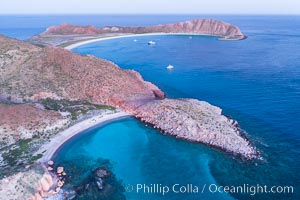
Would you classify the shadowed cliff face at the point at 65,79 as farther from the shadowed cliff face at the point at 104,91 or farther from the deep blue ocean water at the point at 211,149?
the deep blue ocean water at the point at 211,149

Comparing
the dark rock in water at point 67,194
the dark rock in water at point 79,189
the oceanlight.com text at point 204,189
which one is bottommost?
the dark rock in water at point 67,194

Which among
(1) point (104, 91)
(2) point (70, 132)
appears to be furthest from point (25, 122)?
(1) point (104, 91)

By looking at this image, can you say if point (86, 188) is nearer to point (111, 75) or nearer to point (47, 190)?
point (47, 190)

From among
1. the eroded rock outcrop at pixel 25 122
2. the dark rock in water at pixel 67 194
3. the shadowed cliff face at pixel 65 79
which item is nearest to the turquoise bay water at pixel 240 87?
the shadowed cliff face at pixel 65 79

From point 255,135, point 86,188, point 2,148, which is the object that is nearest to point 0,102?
point 2,148

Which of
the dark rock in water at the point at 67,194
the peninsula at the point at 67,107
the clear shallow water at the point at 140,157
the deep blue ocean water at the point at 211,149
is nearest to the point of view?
the dark rock in water at the point at 67,194
